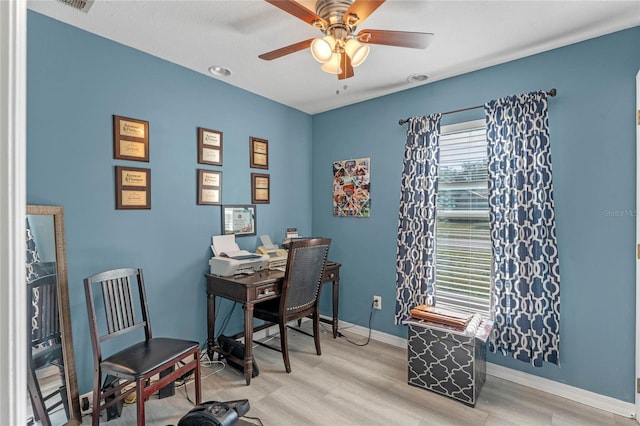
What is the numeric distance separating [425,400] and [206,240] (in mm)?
2100

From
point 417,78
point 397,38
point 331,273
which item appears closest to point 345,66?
point 397,38

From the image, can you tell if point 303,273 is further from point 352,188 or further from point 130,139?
point 130,139

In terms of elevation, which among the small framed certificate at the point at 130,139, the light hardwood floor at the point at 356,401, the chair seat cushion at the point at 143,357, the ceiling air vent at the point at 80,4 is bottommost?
the light hardwood floor at the point at 356,401

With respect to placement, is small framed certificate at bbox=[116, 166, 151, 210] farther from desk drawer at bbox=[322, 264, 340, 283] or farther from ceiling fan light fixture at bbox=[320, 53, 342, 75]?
desk drawer at bbox=[322, 264, 340, 283]

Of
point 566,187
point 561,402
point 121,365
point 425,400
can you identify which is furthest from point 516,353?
point 121,365

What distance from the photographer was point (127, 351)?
76.0 inches

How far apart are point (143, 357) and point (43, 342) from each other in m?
0.57

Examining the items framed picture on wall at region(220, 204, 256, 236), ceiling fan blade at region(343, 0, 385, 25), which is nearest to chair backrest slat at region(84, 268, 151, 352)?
framed picture on wall at region(220, 204, 256, 236)

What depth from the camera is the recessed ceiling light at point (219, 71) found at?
262 cm

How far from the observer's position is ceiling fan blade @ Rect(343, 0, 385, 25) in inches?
57.2

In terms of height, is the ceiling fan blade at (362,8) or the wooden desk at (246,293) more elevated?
the ceiling fan blade at (362,8)

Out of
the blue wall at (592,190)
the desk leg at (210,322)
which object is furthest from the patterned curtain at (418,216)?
the desk leg at (210,322)

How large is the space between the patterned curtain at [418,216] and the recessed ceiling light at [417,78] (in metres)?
0.33

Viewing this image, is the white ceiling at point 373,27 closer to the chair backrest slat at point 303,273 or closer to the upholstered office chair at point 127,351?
the chair backrest slat at point 303,273
